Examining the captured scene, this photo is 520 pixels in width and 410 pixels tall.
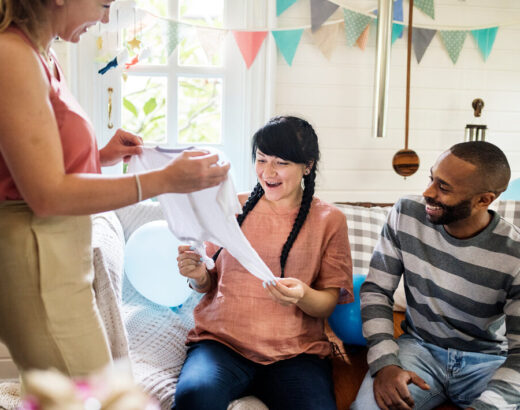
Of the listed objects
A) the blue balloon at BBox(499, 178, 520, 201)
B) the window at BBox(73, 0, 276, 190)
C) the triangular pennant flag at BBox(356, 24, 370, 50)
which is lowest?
the blue balloon at BBox(499, 178, 520, 201)

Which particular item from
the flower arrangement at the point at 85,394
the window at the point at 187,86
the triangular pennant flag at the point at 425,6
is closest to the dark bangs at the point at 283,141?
the window at the point at 187,86

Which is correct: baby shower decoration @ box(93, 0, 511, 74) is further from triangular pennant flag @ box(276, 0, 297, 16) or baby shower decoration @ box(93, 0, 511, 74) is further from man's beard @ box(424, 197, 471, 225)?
man's beard @ box(424, 197, 471, 225)

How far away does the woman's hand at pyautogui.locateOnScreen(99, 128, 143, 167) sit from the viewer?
1.27m

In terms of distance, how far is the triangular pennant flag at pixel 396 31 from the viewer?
8.60 ft

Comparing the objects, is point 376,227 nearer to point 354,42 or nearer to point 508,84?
point 354,42

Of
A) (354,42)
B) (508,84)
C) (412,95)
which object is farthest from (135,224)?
(508,84)

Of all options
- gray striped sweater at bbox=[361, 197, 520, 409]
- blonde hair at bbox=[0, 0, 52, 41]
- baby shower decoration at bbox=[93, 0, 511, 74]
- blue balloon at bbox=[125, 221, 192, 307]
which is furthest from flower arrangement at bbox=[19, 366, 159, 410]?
baby shower decoration at bbox=[93, 0, 511, 74]

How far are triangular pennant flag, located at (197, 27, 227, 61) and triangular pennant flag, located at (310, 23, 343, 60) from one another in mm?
466

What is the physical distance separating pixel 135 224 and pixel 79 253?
1188 millimetres

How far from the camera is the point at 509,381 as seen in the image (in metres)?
1.34

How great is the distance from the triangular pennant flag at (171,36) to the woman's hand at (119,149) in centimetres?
133

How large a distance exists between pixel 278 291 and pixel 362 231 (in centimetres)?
91

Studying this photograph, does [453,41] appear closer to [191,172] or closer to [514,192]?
[514,192]

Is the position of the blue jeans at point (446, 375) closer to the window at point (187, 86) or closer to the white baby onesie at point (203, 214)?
the white baby onesie at point (203, 214)
